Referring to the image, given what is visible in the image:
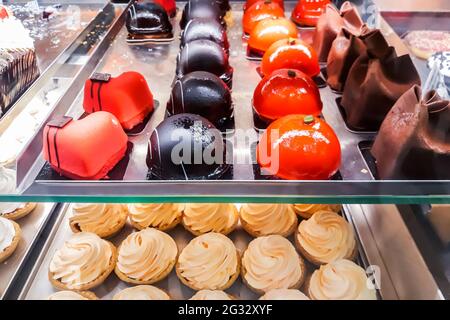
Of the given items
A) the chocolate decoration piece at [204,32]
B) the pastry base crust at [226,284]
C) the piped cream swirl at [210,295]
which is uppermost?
the chocolate decoration piece at [204,32]

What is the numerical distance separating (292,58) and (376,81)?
0.48 metres

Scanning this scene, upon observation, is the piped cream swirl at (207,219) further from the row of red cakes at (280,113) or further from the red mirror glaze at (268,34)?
the red mirror glaze at (268,34)

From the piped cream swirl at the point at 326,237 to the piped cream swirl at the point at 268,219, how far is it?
55 millimetres

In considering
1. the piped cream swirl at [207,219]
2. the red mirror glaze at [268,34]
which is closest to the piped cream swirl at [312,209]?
the piped cream swirl at [207,219]

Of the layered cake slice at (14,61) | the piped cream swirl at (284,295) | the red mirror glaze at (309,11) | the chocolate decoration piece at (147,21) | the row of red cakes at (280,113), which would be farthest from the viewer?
the red mirror glaze at (309,11)

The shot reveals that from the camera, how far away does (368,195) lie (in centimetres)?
119

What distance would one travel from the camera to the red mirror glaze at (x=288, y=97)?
169cm

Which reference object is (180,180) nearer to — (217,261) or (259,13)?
(217,261)

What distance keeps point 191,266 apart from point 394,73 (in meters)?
1.03

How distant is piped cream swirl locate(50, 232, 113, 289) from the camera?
1.62 m

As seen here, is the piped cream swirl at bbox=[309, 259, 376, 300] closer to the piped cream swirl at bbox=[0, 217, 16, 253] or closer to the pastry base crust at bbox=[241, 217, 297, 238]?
the pastry base crust at bbox=[241, 217, 297, 238]

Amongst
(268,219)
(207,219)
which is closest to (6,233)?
(207,219)
